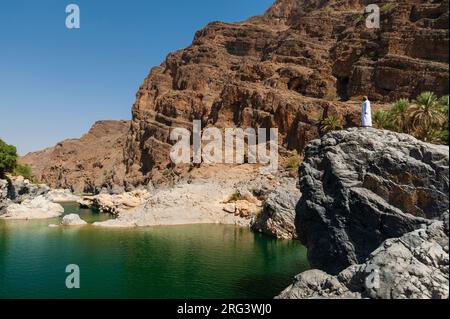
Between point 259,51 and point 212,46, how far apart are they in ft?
47.4

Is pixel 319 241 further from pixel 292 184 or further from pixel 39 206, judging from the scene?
pixel 39 206

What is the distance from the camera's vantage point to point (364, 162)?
21.7 m

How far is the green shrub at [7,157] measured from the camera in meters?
67.4

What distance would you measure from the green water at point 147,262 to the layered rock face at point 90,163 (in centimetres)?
6809

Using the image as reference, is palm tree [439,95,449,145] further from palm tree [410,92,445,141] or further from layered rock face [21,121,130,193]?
layered rock face [21,121,130,193]

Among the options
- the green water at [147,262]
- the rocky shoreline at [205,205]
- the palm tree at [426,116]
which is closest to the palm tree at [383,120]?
the palm tree at [426,116]

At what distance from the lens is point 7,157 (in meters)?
67.8

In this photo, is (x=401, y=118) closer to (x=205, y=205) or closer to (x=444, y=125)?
(x=444, y=125)

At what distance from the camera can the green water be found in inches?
1013

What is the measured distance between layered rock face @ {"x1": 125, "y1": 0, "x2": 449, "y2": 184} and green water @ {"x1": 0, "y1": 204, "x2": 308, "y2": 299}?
27.8 meters

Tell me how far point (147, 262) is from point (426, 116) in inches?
958

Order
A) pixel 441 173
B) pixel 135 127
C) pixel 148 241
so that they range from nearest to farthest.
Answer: pixel 441 173, pixel 148 241, pixel 135 127

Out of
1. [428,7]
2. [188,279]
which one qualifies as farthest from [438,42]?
[188,279]

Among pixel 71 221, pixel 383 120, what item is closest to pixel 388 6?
pixel 383 120
